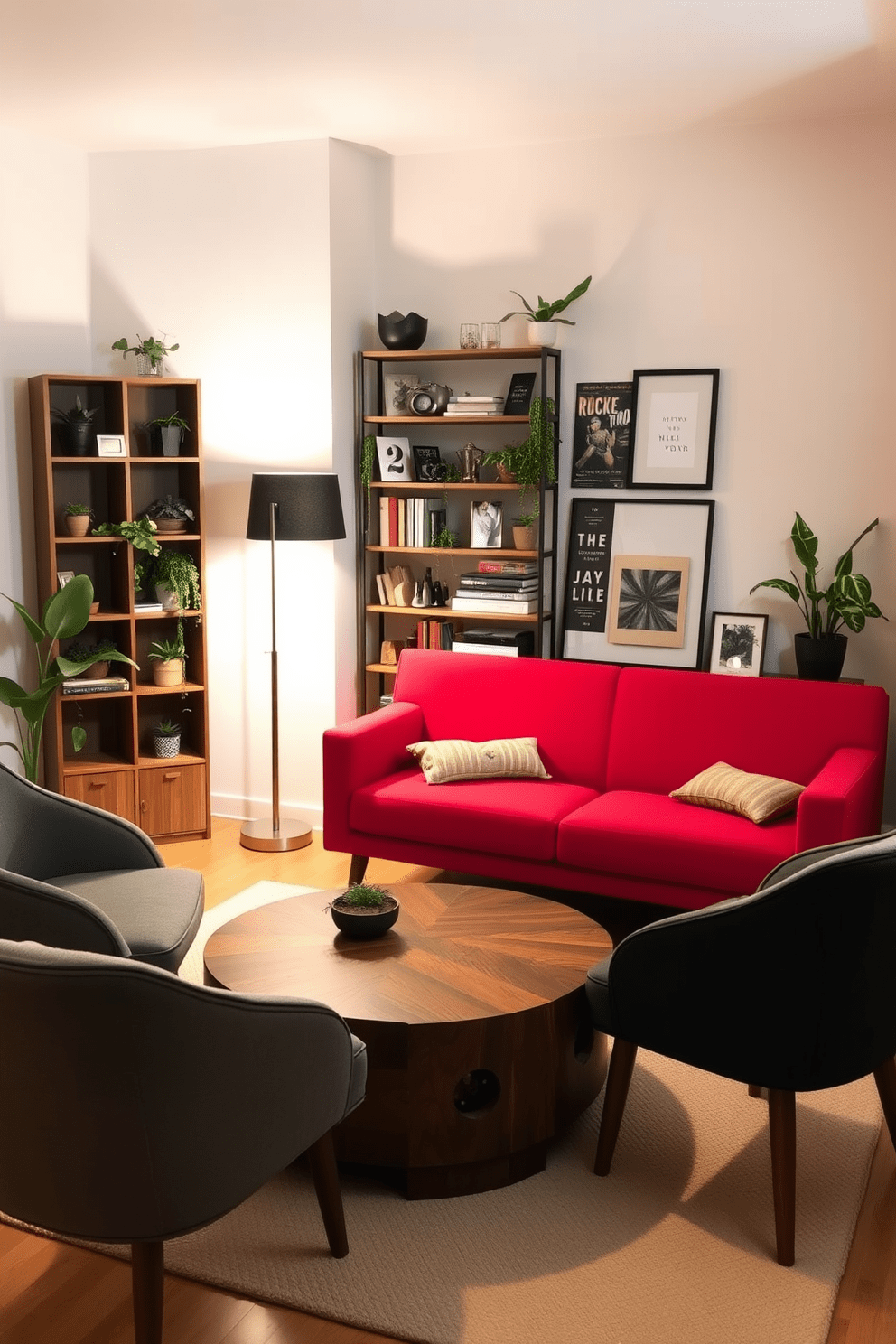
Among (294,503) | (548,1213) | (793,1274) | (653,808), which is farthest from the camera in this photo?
(294,503)

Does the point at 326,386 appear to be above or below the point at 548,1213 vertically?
above

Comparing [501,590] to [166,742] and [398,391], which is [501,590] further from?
[166,742]

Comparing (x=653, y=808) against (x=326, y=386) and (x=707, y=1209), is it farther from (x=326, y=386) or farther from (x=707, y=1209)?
(x=326, y=386)

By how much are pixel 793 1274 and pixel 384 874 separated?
8.11ft

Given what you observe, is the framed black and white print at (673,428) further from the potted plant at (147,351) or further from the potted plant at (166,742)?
the potted plant at (166,742)

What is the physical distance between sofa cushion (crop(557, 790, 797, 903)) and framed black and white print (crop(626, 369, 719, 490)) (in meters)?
1.46

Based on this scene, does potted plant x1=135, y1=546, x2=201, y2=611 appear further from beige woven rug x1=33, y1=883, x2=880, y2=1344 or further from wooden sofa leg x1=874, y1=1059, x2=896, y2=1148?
wooden sofa leg x1=874, y1=1059, x2=896, y2=1148

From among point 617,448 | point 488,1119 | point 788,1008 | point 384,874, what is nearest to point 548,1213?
point 488,1119

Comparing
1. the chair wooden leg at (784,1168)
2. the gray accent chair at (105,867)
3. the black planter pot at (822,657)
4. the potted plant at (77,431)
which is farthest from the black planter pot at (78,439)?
the chair wooden leg at (784,1168)

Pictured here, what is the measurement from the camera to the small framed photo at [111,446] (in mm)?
4809

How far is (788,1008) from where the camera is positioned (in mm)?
2395

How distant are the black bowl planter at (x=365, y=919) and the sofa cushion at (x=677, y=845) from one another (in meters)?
1.01

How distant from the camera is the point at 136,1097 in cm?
192

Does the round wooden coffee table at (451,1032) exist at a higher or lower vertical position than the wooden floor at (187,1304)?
higher
